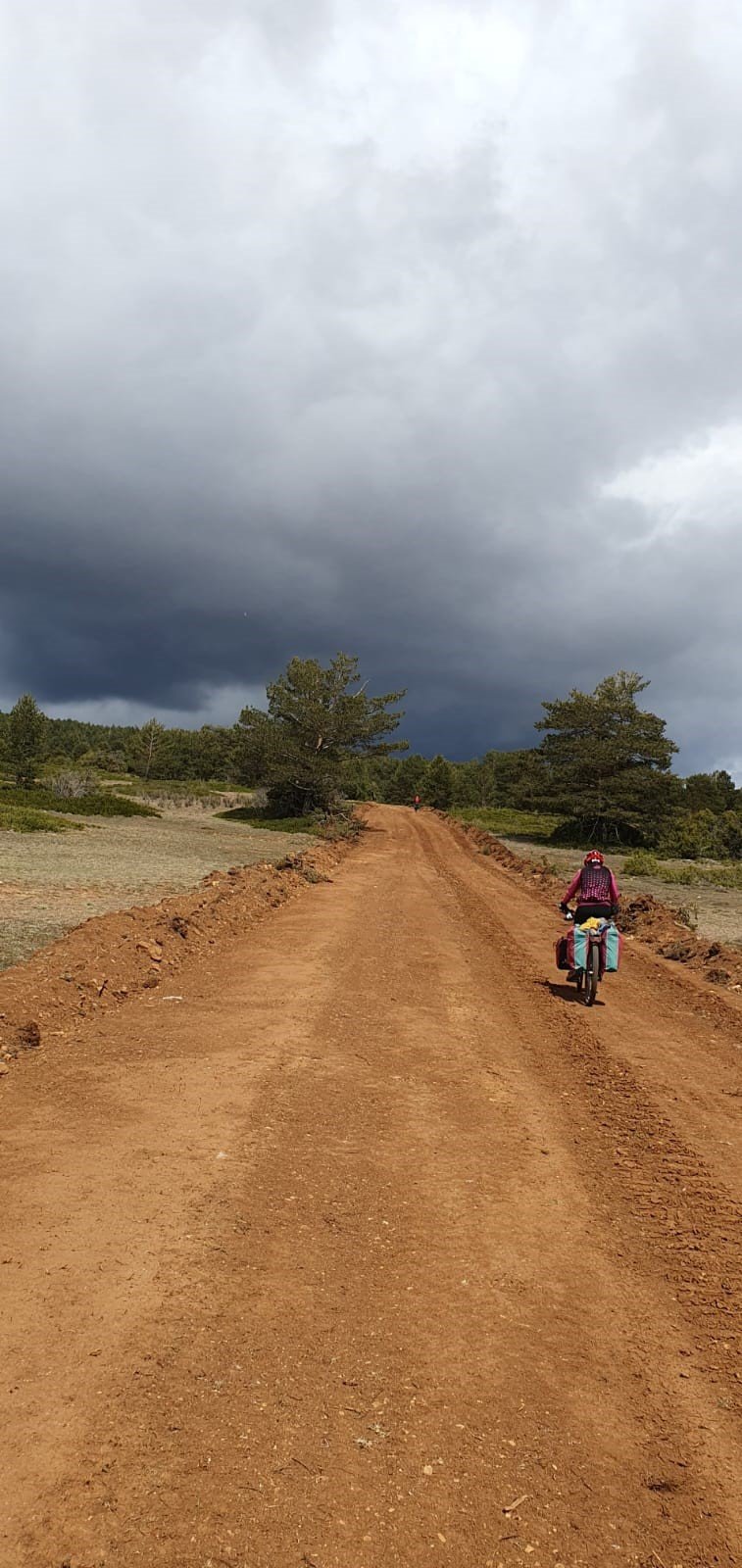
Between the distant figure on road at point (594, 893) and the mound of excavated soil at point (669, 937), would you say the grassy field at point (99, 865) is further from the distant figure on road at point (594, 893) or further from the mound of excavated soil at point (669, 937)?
the mound of excavated soil at point (669, 937)

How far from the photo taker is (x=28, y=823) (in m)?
27.5

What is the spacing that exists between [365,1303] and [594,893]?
Answer: 7638 mm

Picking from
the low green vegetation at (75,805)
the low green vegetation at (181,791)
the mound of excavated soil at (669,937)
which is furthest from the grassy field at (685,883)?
the low green vegetation at (181,791)

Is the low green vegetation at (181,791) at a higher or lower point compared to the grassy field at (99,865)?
higher

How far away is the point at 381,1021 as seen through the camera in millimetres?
8039

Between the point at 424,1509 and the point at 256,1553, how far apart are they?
0.56 metres

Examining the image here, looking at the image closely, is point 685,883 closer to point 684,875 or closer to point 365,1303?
point 684,875

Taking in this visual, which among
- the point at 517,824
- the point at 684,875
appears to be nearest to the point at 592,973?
the point at 684,875

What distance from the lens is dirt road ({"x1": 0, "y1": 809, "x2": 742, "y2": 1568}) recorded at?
2.44 meters

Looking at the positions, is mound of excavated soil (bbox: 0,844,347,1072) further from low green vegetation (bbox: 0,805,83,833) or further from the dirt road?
low green vegetation (bbox: 0,805,83,833)

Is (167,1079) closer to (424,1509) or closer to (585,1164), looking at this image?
(585,1164)

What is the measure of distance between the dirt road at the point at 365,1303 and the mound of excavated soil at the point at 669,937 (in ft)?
16.0

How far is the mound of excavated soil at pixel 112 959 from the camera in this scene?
292 inches

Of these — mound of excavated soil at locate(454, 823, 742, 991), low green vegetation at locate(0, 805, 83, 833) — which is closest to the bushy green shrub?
mound of excavated soil at locate(454, 823, 742, 991)
